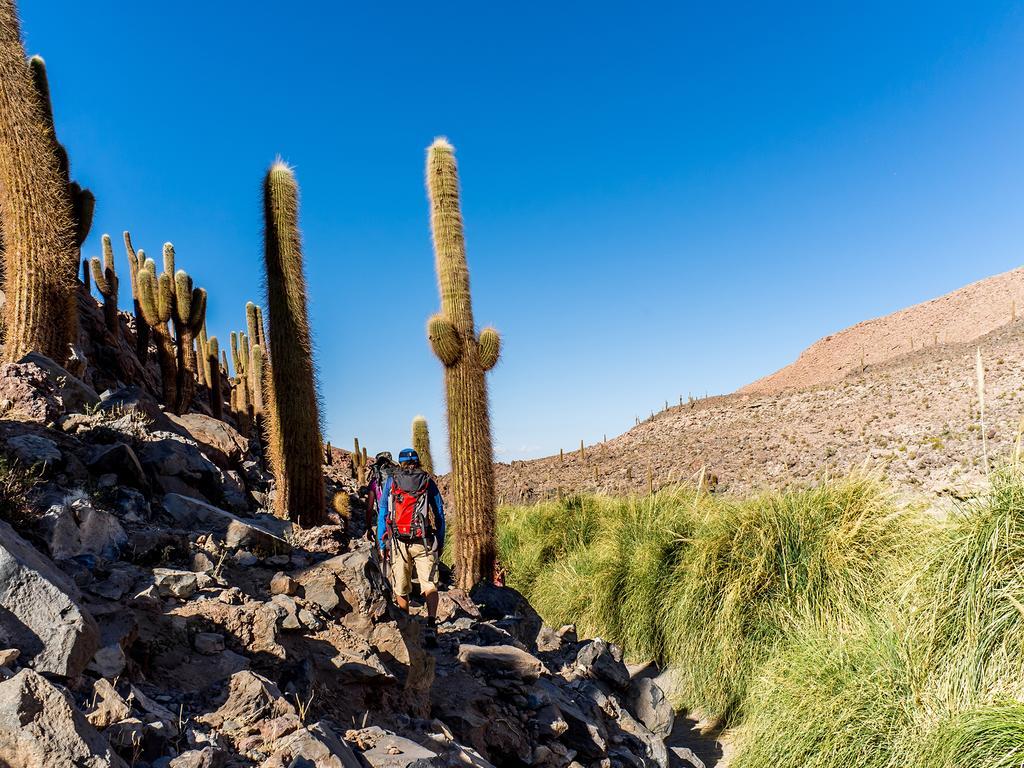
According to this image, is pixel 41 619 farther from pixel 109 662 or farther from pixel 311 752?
pixel 311 752

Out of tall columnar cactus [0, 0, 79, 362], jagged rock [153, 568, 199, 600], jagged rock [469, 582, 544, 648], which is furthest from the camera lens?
tall columnar cactus [0, 0, 79, 362]

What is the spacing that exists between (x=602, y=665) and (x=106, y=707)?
501 centimetres

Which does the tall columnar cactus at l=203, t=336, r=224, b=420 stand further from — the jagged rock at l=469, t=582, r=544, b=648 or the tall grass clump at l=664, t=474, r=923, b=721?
the tall grass clump at l=664, t=474, r=923, b=721

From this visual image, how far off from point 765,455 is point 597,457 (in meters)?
10.8

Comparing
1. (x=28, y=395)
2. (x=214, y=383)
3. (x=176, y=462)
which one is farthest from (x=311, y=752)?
(x=214, y=383)

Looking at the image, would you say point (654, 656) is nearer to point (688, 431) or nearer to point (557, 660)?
point (557, 660)

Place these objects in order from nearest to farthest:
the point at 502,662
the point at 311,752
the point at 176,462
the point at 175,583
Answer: the point at 311,752, the point at 175,583, the point at 502,662, the point at 176,462

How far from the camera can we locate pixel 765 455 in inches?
1114

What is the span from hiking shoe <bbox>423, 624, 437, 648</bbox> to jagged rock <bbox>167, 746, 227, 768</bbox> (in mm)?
3170

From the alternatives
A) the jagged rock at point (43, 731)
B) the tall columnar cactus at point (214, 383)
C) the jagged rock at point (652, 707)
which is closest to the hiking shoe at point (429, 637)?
the jagged rock at point (652, 707)

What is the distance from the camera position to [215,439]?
11.6 m

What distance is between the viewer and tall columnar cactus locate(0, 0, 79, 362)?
28.6ft

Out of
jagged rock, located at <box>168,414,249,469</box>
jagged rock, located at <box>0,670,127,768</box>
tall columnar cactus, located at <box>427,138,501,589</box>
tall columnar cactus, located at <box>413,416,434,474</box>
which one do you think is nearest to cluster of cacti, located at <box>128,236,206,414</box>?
jagged rock, located at <box>168,414,249,469</box>

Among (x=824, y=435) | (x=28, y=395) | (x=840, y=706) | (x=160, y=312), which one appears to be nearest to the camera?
(x=840, y=706)
